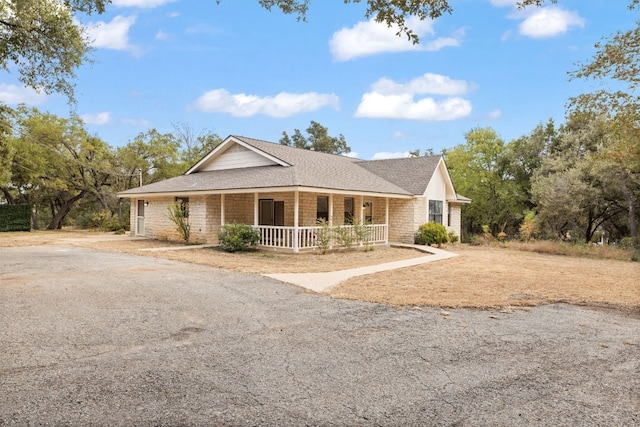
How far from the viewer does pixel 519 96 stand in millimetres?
17953

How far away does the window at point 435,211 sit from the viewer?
22156 mm

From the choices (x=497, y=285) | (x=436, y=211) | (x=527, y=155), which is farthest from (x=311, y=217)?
(x=527, y=155)

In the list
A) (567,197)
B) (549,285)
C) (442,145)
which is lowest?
(549,285)

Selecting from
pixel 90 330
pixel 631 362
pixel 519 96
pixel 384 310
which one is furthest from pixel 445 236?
pixel 90 330

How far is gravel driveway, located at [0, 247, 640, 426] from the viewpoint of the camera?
3.35 m

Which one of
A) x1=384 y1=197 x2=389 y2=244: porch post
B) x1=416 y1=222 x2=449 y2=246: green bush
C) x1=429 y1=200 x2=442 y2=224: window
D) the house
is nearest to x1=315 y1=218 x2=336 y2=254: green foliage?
the house

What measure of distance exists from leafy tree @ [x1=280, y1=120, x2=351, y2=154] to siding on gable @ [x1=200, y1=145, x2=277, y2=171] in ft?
108

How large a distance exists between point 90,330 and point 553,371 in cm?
565

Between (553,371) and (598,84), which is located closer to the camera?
(553,371)

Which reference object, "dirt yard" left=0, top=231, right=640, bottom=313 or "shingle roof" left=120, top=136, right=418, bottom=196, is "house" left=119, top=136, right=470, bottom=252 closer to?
"shingle roof" left=120, top=136, right=418, bottom=196

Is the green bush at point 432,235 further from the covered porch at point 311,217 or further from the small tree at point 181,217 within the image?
the small tree at point 181,217

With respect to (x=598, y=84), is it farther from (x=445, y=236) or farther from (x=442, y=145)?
(x=442, y=145)

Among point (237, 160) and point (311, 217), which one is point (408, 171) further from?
point (237, 160)

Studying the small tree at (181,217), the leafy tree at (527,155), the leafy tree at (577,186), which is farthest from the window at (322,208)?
the leafy tree at (527,155)
